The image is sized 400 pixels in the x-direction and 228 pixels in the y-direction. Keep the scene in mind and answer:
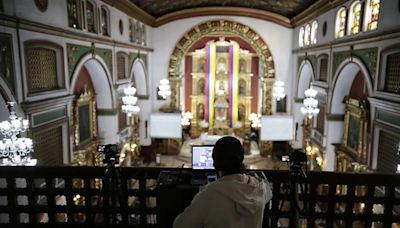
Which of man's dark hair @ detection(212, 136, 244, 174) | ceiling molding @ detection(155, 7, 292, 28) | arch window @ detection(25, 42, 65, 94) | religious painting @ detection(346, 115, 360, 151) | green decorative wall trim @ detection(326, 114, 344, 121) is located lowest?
religious painting @ detection(346, 115, 360, 151)

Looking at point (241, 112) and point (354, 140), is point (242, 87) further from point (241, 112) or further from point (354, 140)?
point (354, 140)

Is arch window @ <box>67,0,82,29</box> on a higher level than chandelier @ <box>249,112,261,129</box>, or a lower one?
higher

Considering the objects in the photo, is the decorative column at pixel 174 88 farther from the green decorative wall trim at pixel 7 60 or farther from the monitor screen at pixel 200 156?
the monitor screen at pixel 200 156

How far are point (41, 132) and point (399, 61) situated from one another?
8.71 meters

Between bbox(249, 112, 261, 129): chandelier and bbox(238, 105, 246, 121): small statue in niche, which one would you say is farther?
bbox(238, 105, 246, 121): small statue in niche

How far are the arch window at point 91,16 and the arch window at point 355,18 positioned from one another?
8.35 metres

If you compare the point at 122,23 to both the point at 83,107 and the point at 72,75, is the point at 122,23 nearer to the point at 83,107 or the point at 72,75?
the point at 83,107

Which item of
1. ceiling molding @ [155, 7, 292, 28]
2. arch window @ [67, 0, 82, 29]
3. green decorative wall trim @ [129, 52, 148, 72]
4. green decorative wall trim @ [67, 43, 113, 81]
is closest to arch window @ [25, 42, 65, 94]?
green decorative wall trim @ [67, 43, 113, 81]

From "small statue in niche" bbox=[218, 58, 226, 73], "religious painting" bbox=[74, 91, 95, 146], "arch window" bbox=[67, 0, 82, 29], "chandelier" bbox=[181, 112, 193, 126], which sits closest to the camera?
Result: "arch window" bbox=[67, 0, 82, 29]

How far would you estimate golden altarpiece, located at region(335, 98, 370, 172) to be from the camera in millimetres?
10086

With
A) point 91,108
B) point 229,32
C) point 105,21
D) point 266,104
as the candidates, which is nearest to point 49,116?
point 91,108

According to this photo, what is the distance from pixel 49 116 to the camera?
8922 mm

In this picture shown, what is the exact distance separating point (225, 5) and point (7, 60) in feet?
46.8

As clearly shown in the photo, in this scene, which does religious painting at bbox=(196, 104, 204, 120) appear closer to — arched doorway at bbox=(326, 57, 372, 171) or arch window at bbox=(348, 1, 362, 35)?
arched doorway at bbox=(326, 57, 372, 171)
